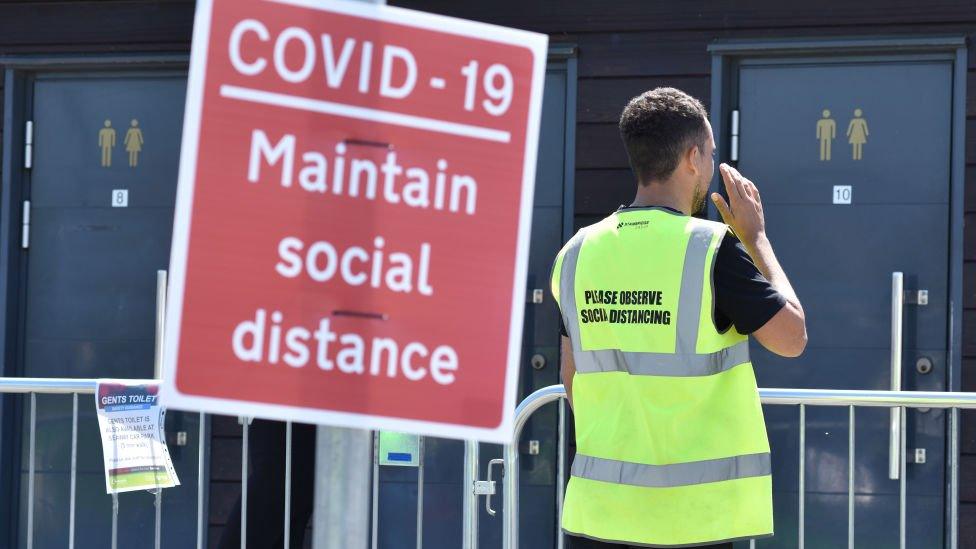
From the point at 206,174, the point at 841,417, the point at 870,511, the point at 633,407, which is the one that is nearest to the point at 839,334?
the point at 841,417

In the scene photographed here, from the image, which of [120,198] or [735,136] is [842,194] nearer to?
[735,136]

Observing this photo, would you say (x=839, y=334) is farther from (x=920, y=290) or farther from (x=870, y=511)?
(x=870, y=511)

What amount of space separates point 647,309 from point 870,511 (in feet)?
11.5

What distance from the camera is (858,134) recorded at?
5570 millimetres

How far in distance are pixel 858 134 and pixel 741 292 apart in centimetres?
346

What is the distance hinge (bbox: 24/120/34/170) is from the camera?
615cm

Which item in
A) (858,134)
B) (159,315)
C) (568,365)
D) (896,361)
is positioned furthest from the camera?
(159,315)

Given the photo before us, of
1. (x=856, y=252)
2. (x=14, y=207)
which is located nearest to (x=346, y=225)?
(x=856, y=252)

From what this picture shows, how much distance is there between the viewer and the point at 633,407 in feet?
8.06

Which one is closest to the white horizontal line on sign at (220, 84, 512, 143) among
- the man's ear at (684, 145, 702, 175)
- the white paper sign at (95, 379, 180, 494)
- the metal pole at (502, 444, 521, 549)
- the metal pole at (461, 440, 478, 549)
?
the man's ear at (684, 145, 702, 175)

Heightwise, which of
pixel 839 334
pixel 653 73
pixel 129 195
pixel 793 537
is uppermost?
pixel 653 73

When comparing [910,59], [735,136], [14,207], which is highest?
[910,59]

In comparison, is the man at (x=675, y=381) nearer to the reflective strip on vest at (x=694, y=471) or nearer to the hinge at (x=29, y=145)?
the reflective strip on vest at (x=694, y=471)

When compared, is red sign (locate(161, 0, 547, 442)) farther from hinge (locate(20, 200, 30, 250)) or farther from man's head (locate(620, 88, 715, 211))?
hinge (locate(20, 200, 30, 250))
